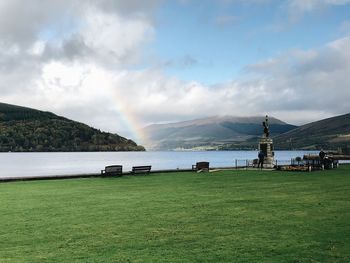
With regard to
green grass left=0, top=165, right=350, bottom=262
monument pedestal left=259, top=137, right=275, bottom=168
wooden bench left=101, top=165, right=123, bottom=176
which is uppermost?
monument pedestal left=259, top=137, right=275, bottom=168

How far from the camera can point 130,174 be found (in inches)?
1674

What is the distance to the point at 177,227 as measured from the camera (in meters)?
14.8

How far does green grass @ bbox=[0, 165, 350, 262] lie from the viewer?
11.5 meters

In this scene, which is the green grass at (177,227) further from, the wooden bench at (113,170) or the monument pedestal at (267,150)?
the monument pedestal at (267,150)

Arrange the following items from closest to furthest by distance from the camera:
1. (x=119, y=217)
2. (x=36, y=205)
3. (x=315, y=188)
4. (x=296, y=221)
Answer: (x=296, y=221), (x=119, y=217), (x=36, y=205), (x=315, y=188)

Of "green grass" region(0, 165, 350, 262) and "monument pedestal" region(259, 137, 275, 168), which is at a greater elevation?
"monument pedestal" region(259, 137, 275, 168)

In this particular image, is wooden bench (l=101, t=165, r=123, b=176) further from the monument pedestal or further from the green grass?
the monument pedestal

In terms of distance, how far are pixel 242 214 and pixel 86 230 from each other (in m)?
6.04

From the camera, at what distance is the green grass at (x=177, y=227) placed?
452 inches

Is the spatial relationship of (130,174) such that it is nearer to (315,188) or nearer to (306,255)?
(315,188)

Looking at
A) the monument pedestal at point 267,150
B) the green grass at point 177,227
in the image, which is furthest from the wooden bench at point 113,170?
the monument pedestal at point 267,150

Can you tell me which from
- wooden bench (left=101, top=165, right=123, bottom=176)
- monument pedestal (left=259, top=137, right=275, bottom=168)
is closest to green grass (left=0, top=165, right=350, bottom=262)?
wooden bench (left=101, top=165, right=123, bottom=176)

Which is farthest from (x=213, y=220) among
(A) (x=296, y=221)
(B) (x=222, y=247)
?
(B) (x=222, y=247)

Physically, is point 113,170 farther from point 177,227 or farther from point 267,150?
point 177,227
